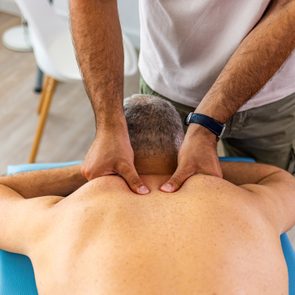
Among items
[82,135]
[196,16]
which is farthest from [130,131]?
[82,135]

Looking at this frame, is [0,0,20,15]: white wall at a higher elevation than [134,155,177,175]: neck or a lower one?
lower

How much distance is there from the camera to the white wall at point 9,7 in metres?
3.58

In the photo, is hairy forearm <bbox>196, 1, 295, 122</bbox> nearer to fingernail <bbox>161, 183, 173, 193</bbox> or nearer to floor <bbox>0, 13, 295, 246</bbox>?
fingernail <bbox>161, 183, 173, 193</bbox>

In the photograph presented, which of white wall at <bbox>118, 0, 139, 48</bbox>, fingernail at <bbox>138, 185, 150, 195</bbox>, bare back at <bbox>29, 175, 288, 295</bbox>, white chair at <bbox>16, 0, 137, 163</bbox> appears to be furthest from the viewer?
white wall at <bbox>118, 0, 139, 48</bbox>

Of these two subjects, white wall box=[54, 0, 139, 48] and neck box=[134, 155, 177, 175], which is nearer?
neck box=[134, 155, 177, 175]

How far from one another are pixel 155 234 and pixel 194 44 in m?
0.66

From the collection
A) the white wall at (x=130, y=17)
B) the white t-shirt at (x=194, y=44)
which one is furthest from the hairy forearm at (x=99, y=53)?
the white wall at (x=130, y=17)

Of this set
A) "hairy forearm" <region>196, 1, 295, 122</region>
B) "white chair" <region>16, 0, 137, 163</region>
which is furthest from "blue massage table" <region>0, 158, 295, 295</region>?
"white chair" <region>16, 0, 137, 163</region>

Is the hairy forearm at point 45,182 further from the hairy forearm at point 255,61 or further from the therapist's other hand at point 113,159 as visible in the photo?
the hairy forearm at point 255,61

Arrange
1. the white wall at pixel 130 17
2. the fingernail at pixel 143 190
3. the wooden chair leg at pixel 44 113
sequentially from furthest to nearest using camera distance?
the white wall at pixel 130 17
the wooden chair leg at pixel 44 113
the fingernail at pixel 143 190

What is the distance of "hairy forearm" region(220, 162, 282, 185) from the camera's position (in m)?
1.29

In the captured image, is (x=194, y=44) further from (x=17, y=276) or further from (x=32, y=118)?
(x=32, y=118)

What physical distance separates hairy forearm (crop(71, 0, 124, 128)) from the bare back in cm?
26

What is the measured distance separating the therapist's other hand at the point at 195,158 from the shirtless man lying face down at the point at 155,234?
0.02m
